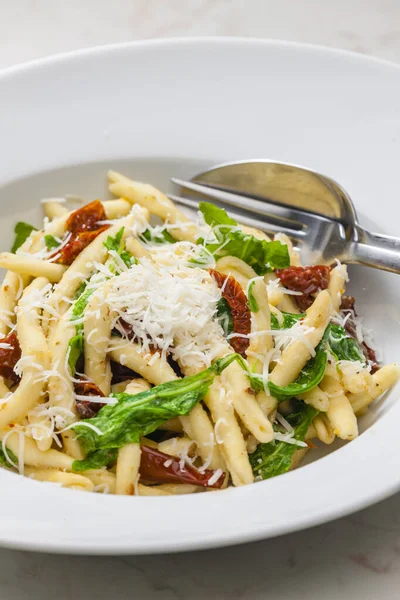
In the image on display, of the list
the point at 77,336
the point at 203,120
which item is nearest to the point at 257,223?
the point at 203,120

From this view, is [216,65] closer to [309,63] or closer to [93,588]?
[309,63]

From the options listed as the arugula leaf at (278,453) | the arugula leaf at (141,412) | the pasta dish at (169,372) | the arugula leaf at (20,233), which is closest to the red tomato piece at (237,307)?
the pasta dish at (169,372)

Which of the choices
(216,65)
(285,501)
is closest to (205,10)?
(216,65)

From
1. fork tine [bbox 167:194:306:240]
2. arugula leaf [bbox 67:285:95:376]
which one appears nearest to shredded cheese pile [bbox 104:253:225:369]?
arugula leaf [bbox 67:285:95:376]

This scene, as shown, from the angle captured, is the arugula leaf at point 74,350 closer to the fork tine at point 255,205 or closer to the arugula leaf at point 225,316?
the arugula leaf at point 225,316

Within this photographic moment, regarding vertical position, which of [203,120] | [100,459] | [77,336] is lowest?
[100,459]

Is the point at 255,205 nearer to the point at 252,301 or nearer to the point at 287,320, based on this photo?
the point at 287,320
